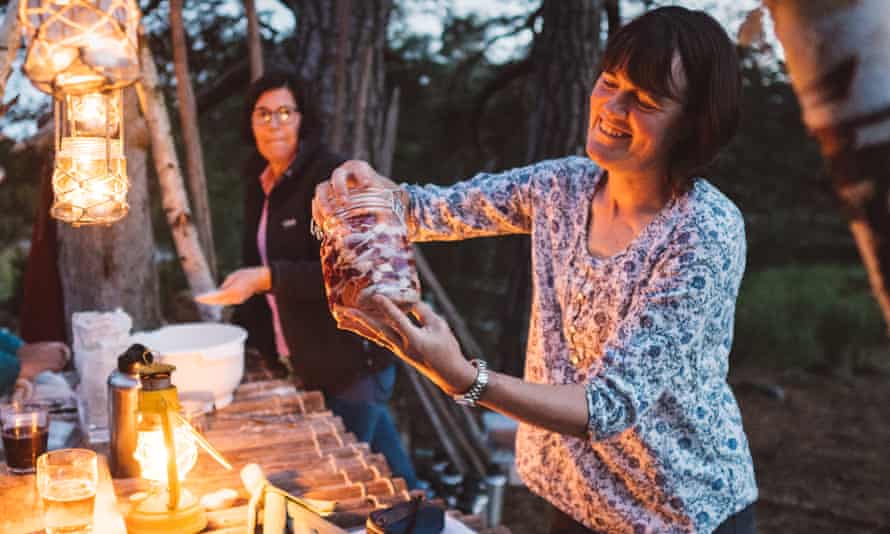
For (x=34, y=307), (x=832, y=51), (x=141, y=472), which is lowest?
(x=141, y=472)

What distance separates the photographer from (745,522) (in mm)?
1701

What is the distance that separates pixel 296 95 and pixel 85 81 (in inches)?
51.2

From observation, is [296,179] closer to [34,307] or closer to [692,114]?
[34,307]

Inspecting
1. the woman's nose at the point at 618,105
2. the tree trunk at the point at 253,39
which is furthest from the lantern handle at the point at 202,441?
the tree trunk at the point at 253,39

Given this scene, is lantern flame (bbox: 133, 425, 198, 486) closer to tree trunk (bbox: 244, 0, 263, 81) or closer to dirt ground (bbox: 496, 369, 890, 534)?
tree trunk (bbox: 244, 0, 263, 81)

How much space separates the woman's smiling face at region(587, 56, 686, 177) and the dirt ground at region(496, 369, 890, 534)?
13.1 feet

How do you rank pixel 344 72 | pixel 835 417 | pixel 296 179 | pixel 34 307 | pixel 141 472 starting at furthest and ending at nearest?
1. pixel 835 417
2. pixel 344 72
3. pixel 34 307
4. pixel 296 179
5. pixel 141 472

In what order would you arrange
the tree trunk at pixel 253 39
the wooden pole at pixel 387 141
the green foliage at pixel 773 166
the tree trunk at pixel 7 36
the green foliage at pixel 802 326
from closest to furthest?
the tree trunk at pixel 7 36 < the tree trunk at pixel 253 39 < the wooden pole at pixel 387 141 < the green foliage at pixel 773 166 < the green foliage at pixel 802 326

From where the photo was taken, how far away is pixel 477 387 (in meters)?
1.30

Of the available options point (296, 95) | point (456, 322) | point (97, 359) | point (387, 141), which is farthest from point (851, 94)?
point (456, 322)

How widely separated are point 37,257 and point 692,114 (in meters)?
2.91

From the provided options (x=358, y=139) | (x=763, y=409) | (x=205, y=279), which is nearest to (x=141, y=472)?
(x=205, y=279)

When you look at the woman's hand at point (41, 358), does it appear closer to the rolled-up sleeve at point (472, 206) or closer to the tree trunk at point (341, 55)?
the rolled-up sleeve at point (472, 206)

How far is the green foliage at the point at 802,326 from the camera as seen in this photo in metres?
8.67
